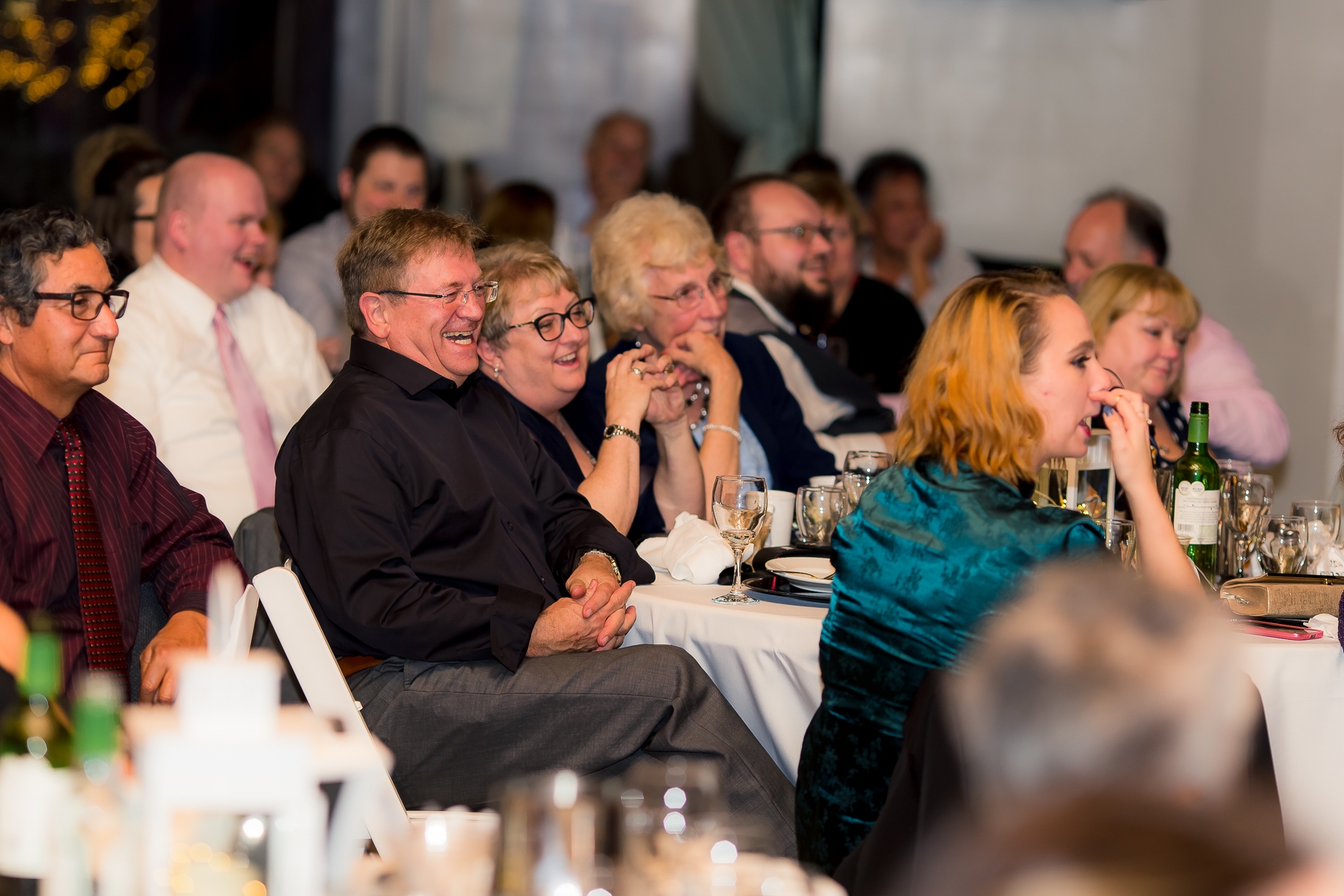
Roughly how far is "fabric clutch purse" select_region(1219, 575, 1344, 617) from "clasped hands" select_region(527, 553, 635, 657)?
1.11 m

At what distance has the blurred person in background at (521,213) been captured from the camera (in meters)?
6.68

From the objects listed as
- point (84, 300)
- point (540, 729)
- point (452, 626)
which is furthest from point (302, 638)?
point (84, 300)

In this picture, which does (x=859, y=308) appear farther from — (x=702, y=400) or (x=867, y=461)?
(x=867, y=461)

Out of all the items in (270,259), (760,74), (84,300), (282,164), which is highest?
(760,74)

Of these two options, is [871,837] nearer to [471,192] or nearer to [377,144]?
[377,144]

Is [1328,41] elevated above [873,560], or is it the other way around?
[1328,41]

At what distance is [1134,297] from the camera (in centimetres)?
380

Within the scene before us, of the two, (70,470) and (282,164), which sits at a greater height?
(282,164)

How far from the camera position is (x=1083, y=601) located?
34.1 inches

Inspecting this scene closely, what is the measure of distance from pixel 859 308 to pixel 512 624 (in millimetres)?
3557

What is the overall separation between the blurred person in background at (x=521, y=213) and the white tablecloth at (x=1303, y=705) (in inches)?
190

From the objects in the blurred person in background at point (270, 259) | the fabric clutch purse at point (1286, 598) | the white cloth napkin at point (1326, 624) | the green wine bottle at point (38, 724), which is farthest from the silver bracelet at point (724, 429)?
the green wine bottle at point (38, 724)

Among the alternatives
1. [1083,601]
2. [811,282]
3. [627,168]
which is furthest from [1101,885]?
Result: [627,168]

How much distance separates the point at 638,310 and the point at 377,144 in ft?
6.81
